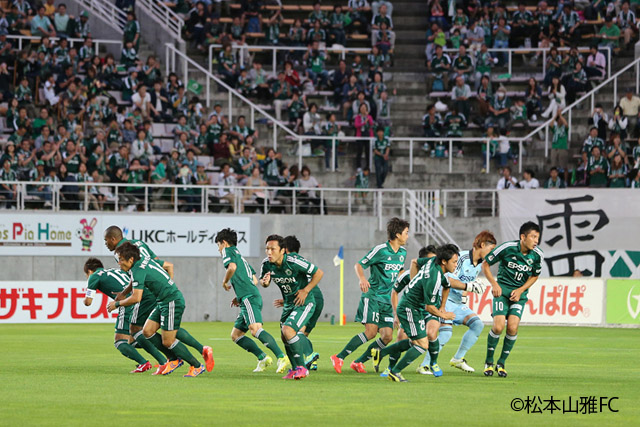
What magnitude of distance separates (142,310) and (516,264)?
16.5 feet

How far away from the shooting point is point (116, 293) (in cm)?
1645

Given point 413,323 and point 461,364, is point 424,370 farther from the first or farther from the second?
point 413,323

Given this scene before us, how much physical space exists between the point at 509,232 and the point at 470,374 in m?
17.1

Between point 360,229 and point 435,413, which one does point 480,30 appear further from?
point 435,413

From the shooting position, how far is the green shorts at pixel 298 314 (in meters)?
14.9

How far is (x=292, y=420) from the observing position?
421 inches

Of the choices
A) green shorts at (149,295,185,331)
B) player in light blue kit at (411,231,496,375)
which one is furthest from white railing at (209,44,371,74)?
green shorts at (149,295,185,331)

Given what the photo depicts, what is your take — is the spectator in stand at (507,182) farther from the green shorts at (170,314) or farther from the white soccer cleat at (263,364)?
the green shorts at (170,314)

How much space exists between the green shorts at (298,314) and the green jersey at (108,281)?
7.73ft

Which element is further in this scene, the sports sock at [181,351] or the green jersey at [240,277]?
the green jersey at [240,277]

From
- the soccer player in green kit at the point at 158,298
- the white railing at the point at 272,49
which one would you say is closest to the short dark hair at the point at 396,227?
the soccer player in green kit at the point at 158,298

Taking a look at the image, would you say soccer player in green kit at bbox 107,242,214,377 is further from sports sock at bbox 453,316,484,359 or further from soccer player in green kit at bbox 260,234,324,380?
sports sock at bbox 453,316,484,359

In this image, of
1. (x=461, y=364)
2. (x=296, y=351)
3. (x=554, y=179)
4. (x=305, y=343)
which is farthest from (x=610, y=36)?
(x=296, y=351)

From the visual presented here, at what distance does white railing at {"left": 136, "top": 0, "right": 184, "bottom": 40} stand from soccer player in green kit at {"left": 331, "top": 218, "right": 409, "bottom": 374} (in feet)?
80.1
